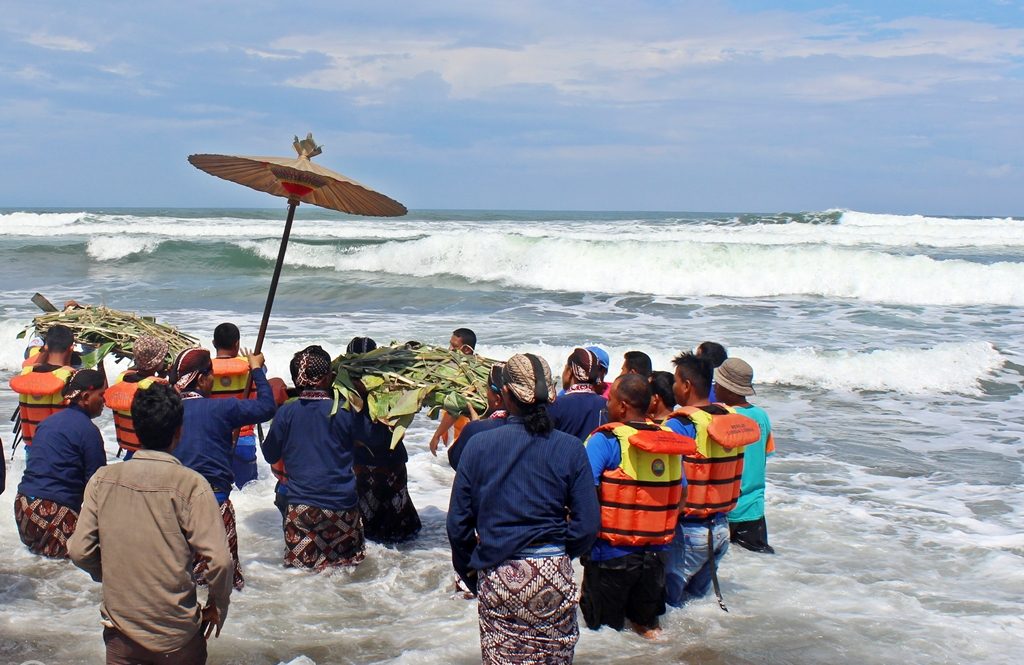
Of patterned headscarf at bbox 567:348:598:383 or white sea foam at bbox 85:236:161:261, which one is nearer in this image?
patterned headscarf at bbox 567:348:598:383

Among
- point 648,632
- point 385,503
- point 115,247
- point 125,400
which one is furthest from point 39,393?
point 115,247

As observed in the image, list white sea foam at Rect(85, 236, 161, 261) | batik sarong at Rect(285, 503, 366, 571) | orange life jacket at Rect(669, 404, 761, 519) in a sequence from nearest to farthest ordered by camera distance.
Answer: orange life jacket at Rect(669, 404, 761, 519), batik sarong at Rect(285, 503, 366, 571), white sea foam at Rect(85, 236, 161, 261)

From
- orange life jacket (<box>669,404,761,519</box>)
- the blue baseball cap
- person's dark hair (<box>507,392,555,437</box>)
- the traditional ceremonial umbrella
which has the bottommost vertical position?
orange life jacket (<box>669,404,761,519</box>)

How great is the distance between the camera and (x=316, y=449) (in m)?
5.95

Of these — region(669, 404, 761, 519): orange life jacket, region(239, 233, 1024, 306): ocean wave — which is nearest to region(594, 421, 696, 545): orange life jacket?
region(669, 404, 761, 519): orange life jacket

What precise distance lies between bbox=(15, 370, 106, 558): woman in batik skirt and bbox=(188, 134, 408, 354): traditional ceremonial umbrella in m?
1.11

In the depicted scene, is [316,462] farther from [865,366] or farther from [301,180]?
[865,366]

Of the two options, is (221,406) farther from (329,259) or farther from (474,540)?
(329,259)

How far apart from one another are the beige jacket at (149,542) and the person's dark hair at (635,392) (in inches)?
84.2

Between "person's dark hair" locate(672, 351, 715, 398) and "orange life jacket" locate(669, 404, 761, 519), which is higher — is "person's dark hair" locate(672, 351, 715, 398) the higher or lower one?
the higher one

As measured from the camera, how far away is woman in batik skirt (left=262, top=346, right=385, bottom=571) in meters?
5.91

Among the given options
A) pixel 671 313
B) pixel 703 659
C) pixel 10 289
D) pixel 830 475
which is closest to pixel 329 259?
pixel 10 289

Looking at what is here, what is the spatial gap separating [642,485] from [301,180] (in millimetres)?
2878

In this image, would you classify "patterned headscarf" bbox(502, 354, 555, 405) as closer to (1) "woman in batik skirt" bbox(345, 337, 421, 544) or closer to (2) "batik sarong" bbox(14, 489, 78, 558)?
(1) "woman in batik skirt" bbox(345, 337, 421, 544)
